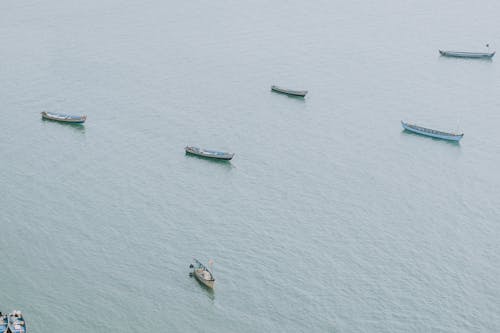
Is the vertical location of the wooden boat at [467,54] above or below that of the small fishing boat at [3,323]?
above

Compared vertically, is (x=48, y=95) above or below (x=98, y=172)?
above

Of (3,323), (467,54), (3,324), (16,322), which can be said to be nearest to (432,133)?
(467,54)

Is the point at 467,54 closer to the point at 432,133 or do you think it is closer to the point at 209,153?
the point at 432,133

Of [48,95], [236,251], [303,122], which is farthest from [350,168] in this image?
[48,95]

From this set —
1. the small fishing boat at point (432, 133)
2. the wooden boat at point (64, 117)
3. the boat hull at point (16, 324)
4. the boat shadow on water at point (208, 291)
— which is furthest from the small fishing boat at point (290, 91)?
the boat hull at point (16, 324)

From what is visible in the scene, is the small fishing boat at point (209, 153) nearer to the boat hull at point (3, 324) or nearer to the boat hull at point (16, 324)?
the boat hull at point (16, 324)

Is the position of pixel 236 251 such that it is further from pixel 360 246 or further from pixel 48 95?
pixel 48 95
